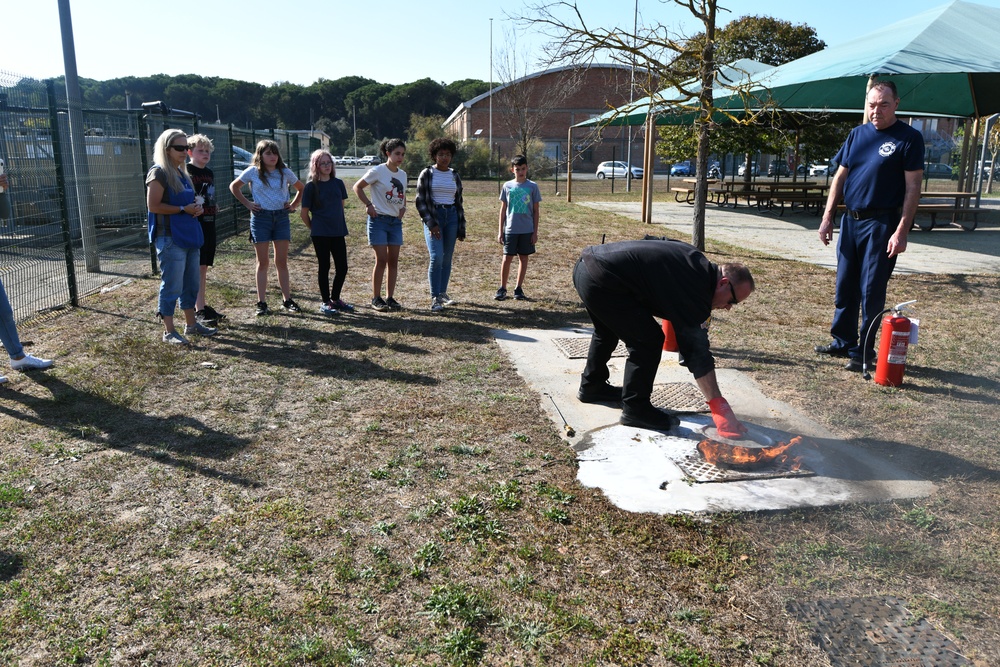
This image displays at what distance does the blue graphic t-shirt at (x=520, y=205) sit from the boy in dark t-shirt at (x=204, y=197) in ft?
9.67

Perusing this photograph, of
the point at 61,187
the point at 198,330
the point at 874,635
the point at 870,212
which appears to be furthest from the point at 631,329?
the point at 61,187

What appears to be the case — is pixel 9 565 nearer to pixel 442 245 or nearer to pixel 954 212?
pixel 442 245

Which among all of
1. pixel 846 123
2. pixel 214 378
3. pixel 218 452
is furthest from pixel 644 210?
pixel 218 452

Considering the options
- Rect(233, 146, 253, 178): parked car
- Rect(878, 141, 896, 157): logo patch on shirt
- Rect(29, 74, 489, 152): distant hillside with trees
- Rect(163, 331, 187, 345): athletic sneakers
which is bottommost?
Rect(163, 331, 187, 345): athletic sneakers

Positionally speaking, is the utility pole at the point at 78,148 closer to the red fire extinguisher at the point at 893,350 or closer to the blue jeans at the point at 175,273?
the blue jeans at the point at 175,273

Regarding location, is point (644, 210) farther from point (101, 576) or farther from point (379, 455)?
point (101, 576)

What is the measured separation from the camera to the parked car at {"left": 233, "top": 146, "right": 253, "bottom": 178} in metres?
16.9

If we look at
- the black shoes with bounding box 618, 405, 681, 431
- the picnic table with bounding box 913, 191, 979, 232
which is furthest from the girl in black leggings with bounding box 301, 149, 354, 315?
the picnic table with bounding box 913, 191, 979, 232

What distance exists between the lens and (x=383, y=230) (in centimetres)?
743

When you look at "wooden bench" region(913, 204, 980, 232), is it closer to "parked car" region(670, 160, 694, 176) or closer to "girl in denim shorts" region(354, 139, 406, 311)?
"girl in denim shorts" region(354, 139, 406, 311)

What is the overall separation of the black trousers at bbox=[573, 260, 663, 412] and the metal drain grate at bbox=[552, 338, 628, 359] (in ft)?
5.37

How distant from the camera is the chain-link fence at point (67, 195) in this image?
23.3 feet

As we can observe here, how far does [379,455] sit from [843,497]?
2436 millimetres

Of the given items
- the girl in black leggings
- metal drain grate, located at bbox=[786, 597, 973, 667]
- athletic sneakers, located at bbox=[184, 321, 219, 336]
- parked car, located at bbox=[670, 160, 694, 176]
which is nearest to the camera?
metal drain grate, located at bbox=[786, 597, 973, 667]
